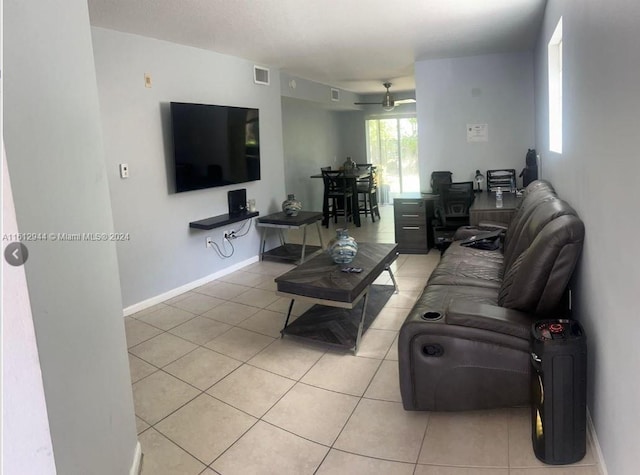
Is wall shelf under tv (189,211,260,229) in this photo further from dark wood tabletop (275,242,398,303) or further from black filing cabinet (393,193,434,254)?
black filing cabinet (393,193,434,254)

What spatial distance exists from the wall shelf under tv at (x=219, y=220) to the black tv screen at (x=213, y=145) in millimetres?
344

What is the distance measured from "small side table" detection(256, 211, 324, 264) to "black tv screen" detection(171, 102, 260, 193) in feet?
1.76

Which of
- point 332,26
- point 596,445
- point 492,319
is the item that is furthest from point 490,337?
point 332,26

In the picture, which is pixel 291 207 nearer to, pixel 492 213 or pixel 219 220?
pixel 219 220

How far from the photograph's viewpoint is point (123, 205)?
12.5ft

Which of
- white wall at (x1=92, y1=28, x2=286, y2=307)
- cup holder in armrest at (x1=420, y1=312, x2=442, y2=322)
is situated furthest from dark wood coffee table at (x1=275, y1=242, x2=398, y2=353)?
white wall at (x1=92, y1=28, x2=286, y2=307)

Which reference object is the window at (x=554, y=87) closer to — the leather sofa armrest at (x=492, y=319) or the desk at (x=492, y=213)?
the desk at (x=492, y=213)

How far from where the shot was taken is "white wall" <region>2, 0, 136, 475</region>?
43.4 inches

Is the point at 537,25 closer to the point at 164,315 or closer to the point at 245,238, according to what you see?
the point at 245,238

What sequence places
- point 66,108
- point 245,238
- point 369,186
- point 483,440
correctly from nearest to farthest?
point 66,108 → point 483,440 → point 245,238 → point 369,186

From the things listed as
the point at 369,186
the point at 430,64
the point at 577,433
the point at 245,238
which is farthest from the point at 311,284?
the point at 369,186

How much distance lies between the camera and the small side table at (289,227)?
205 inches

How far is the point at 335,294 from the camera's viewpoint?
2865mm

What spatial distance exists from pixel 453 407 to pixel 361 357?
826 millimetres
